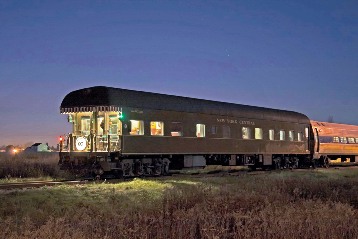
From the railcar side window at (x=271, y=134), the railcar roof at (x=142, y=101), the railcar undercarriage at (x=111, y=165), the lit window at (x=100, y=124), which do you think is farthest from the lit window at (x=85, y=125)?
the railcar side window at (x=271, y=134)

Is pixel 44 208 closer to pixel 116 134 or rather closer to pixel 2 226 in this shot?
pixel 2 226

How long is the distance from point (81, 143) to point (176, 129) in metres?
5.10

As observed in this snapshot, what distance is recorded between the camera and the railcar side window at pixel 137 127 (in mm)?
22047

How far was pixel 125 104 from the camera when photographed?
71.4 feet

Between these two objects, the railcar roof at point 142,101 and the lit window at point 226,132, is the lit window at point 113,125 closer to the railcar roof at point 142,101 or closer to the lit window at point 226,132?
the railcar roof at point 142,101

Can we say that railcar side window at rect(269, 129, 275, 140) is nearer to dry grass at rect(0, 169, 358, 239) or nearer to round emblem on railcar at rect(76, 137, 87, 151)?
dry grass at rect(0, 169, 358, 239)

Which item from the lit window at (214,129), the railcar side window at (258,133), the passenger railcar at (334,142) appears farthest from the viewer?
the passenger railcar at (334,142)

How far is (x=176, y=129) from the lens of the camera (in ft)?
79.9

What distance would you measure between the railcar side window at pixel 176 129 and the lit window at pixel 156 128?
0.73 metres

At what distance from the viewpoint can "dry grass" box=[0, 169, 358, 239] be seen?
393 inches

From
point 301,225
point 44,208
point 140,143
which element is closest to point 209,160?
point 140,143

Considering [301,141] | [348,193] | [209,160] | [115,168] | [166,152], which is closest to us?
[348,193]

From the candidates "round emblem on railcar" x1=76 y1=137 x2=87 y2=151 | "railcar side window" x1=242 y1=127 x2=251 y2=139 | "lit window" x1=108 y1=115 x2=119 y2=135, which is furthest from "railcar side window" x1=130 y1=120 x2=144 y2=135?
"railcar side window" x1=242 y1=127 x2=251 y2=139

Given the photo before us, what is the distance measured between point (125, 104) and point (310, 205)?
10.7m
